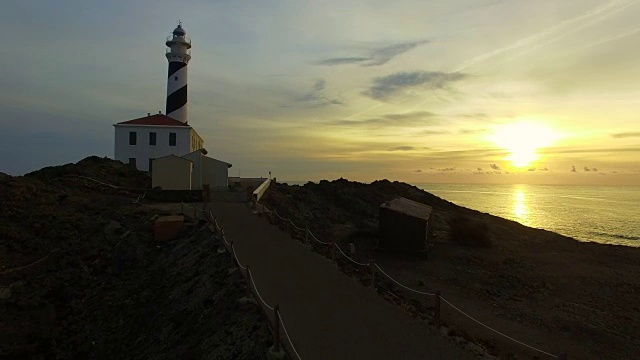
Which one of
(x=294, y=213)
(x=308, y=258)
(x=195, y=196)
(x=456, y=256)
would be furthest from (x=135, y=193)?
(x=456, y=256)

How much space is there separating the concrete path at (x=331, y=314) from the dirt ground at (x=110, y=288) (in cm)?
80

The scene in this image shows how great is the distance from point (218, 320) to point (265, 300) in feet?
3.99

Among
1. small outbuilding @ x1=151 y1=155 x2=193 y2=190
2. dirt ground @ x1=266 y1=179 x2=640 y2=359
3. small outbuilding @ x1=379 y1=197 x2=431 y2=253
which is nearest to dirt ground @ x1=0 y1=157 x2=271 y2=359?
small outbuilding @ x1=151 y1=155 x2=193 y2=190

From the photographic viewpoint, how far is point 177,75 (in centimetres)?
4656

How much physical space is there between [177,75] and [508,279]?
1600 inches

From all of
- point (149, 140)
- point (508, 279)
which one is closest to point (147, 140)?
point (149, 140)

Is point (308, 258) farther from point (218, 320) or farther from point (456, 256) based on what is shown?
point (456, 256)

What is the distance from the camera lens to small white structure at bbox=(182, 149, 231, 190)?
3219 cm

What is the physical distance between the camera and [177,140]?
131 feet

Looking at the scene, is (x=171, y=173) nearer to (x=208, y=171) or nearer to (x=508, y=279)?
(x=208, y=171)

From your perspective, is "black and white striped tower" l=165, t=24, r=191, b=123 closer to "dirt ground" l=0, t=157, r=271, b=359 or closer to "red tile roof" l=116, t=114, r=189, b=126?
"red tile roof" l=116, t=114, r=189, b=126

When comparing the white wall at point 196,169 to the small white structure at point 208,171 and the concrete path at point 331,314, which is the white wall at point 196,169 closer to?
the small white structure at point 208,171

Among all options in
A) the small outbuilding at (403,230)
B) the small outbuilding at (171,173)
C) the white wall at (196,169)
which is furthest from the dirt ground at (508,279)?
→ the small outbuilding at (171,173)

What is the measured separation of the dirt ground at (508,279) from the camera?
1511cm
